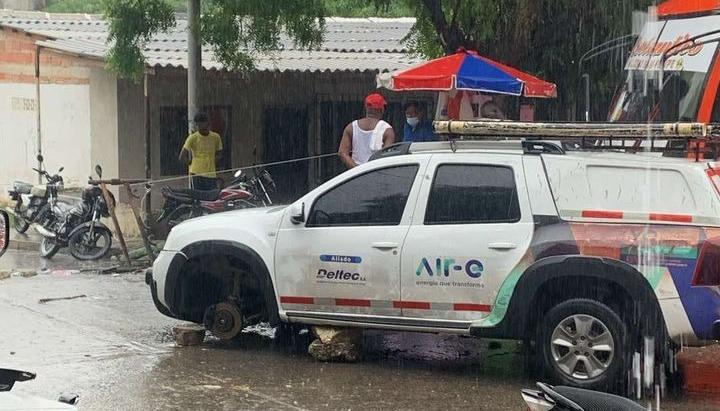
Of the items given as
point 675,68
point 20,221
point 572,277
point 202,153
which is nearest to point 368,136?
point 675,68

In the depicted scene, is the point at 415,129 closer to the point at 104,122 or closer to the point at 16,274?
the point at 16,274

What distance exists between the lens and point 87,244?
14883 millimetres

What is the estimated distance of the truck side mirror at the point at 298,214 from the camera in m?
8.73

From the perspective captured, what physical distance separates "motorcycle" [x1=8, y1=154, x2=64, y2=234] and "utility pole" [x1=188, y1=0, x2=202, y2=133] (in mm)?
2310

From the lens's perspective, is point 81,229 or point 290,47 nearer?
point 81,229

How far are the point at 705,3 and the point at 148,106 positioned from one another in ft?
27.8

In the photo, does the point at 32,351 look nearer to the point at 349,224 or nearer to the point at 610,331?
the point at 349,224

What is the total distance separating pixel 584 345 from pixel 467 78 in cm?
455

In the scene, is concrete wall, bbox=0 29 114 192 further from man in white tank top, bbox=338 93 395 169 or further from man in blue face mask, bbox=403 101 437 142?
man in white tank top, bbox=338 93 395 169

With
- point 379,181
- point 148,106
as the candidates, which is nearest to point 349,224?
point 379,181

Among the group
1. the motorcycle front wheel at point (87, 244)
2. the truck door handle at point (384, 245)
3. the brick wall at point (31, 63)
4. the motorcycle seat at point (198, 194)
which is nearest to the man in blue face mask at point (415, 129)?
the motorcycle seat at point (198, 194)

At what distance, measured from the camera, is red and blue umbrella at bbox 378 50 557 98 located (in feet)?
38.7

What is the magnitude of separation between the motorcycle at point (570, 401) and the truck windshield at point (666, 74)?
742 cm

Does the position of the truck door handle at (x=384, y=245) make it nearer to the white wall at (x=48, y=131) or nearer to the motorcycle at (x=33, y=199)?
the motorcycle at (x=33, y=199)
